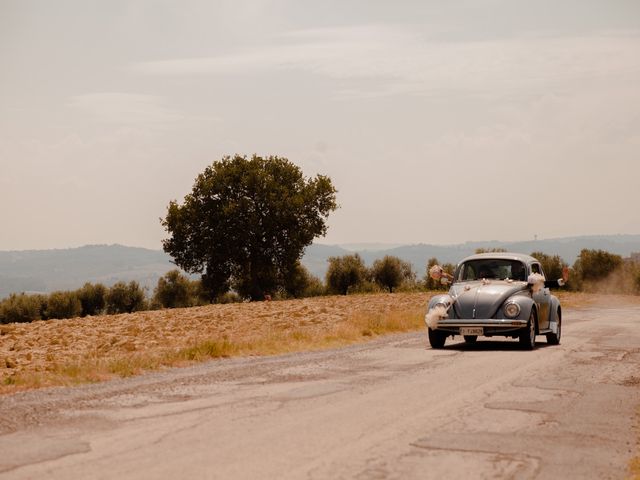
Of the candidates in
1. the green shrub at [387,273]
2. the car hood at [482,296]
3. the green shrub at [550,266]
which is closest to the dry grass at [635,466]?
the car hood at [482,296]

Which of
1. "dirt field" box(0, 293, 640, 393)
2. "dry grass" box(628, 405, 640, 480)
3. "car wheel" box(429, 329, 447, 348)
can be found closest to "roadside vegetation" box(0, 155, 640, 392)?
"dirt field" box(0, 293, 640, 393)

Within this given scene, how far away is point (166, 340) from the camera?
915 inches

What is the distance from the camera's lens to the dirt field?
1497 centimetres

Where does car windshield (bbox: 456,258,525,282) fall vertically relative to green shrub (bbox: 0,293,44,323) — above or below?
above

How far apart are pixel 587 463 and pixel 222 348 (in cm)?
1192

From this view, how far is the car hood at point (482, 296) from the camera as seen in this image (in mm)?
18828

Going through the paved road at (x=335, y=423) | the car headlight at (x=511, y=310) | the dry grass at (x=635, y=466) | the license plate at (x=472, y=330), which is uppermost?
the car headlight at (x=511, y=310)

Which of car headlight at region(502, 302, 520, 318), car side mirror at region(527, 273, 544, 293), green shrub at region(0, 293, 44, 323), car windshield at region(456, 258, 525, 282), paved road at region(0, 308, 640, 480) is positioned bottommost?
green shrub at region(0, 293, 44, 323)

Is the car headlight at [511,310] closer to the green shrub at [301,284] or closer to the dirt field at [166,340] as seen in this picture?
the dirt field at [166,340]

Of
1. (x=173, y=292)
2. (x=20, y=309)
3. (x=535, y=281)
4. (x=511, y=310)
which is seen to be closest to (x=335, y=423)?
(x=511, y=310)

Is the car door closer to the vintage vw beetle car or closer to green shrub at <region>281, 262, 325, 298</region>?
the vintage vw beetle car

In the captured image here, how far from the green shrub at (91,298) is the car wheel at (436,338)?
99.8 meters

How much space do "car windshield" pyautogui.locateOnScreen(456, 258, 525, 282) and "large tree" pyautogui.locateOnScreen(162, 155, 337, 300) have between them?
4289 centimetres

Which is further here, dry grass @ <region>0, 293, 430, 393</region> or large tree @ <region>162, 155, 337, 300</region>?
large tree @ <region>162, 155, 337, 300</region>
